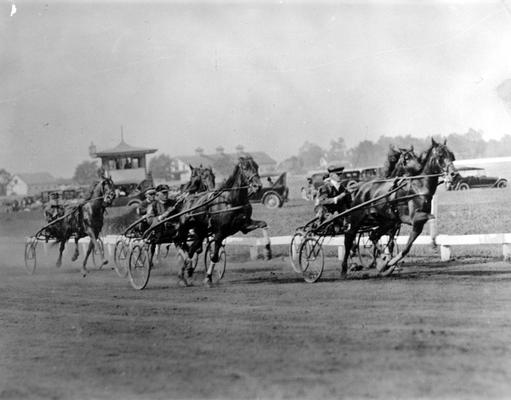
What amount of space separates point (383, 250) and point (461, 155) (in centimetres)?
219

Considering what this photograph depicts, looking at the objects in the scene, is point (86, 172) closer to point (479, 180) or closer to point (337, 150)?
point (337, 150)

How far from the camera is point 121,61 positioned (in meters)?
12.1

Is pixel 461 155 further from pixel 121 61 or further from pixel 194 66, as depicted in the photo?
pixel 121 61

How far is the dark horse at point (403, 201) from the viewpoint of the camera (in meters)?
10.5

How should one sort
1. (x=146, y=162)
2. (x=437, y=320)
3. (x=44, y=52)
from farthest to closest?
(x=146, y=162) < (x=44, y=52) < (x=437, y=320)

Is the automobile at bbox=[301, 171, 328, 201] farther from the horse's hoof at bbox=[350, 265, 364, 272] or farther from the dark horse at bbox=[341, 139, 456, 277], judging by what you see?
the horse's hoof at bbox=[350, 265, 364, 272]

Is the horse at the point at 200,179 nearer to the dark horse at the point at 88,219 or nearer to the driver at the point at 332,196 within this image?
the driver at the point at 332,196

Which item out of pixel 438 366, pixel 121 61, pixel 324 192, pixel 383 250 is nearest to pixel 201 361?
pixel 438 366

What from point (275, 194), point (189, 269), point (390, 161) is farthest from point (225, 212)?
point (275, 194)

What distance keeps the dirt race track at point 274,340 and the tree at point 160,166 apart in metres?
3.34

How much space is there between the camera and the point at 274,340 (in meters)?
7.46

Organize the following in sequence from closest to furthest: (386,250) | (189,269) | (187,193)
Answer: (189,269)
(187,193)
(386,250)

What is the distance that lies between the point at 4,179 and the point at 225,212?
7226 mm

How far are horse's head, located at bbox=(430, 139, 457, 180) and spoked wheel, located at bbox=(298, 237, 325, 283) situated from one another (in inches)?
91.0
